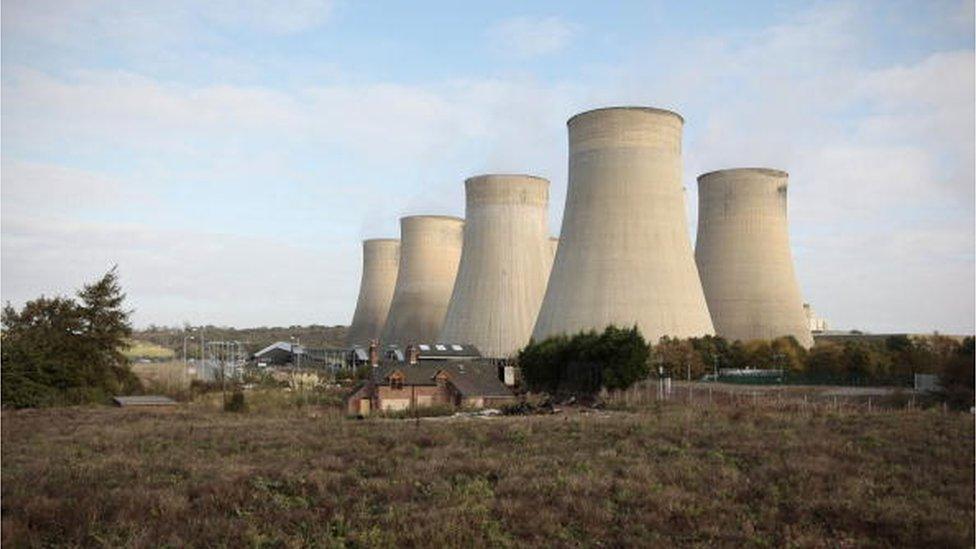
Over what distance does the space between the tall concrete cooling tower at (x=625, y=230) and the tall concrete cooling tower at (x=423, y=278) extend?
1334 centimetres

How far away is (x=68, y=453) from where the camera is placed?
421 inches

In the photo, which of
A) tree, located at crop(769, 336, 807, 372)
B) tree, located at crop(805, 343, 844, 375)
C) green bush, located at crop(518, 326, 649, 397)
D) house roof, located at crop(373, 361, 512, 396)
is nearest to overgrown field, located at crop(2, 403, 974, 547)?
green bush, located at crop(518, 326, 649, 397)

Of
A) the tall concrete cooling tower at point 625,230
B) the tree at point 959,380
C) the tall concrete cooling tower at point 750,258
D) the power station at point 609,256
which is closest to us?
the tree at point 959,380

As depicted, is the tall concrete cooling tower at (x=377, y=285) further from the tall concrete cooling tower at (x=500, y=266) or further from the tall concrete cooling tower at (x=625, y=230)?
the tall concrete cooling tower at (x=625, y=230)

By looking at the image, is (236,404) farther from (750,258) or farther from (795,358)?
(750,258)

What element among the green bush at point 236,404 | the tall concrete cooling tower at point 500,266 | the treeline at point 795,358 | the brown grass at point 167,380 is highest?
the tall concrete cooling tower at point 500,266

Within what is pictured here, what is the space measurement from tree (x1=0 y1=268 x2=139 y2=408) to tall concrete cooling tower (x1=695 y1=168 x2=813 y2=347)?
19.0m

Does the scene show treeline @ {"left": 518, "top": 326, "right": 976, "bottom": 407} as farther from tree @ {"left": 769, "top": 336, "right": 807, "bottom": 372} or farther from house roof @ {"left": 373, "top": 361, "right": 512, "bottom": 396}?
house roof @ {"left": 373, "top": 361, "right": 512, "bottom": 396}

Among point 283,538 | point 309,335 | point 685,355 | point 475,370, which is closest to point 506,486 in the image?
point 283,538

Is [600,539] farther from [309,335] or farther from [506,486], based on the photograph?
[309,335]

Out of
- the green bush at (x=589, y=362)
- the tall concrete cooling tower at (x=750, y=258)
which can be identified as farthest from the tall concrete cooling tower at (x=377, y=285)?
the green bush at (x=589, y=362)

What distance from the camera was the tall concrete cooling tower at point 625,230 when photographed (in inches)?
907

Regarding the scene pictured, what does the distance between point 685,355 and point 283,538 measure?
2016 cm

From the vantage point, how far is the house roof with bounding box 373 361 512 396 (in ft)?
71.8
